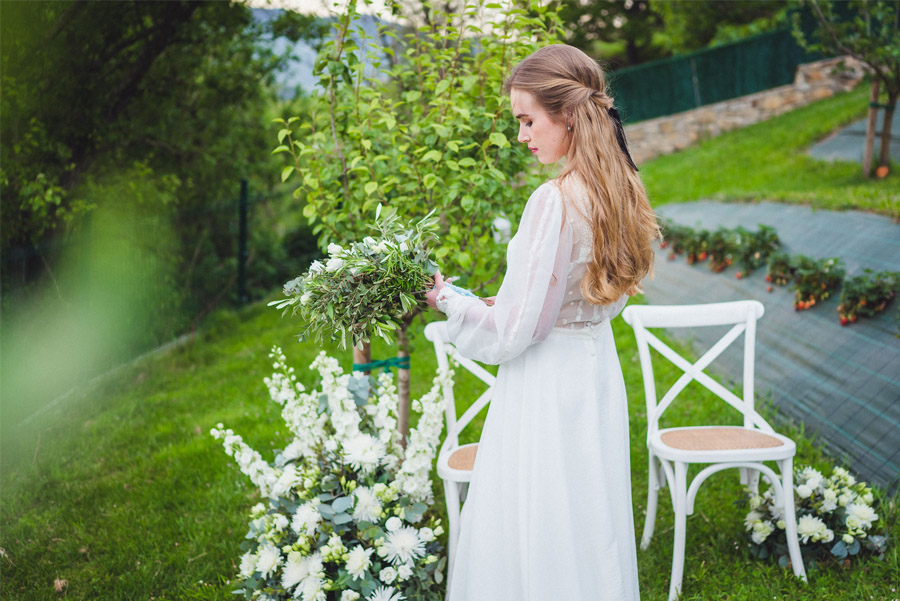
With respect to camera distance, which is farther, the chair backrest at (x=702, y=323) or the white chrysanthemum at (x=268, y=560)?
the chair backrest at (x=702, y=323)

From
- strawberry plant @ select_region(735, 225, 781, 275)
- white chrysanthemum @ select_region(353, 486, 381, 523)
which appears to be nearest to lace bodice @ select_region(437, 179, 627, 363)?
white chrysanthemum @ select_region(353, 486, 381, 523)

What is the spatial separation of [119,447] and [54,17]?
12.0ft

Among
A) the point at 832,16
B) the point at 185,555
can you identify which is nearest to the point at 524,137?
the point at 185,555

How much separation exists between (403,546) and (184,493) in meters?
2.03

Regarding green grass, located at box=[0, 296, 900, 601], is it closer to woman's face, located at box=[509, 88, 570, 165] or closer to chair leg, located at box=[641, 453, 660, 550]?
chair leg, located at box=[641, 453, 660, 550]

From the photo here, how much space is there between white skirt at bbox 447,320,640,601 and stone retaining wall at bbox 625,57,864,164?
13.9m

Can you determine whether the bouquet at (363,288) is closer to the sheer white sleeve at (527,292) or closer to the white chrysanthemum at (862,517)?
the sheer white sleeve at (527,292)

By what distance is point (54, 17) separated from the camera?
5820 millimetres

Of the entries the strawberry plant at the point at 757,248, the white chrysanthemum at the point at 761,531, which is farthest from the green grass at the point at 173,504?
the strawberry plant at the point at 757,248

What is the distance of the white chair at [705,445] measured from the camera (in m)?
3.01

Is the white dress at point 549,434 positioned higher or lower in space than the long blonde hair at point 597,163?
lower

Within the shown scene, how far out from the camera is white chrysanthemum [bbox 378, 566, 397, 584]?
8.93 ft

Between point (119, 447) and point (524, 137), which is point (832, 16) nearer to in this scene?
point (524, 137)

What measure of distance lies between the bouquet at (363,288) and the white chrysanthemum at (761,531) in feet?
6.96
